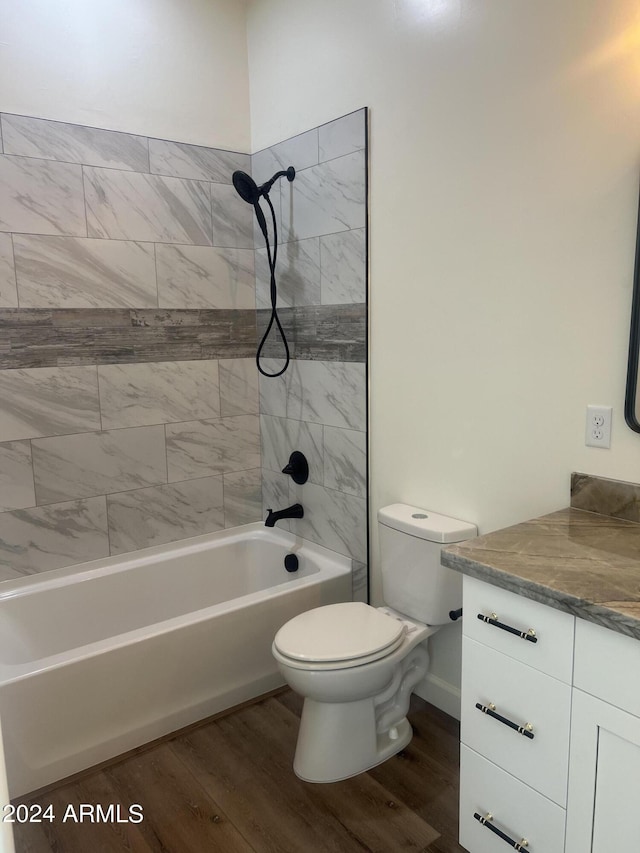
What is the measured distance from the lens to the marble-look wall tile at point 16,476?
96.5 inches

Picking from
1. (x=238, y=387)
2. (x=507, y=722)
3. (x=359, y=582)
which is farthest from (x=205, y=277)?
(x=507, y=722)

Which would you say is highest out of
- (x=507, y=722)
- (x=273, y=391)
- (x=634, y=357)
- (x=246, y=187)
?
(x=246, y=187)

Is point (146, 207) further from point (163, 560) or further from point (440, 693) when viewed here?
point (440, 693)

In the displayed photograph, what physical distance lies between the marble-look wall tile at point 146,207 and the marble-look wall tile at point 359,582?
1588 millimetres

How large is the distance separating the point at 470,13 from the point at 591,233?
82 cm

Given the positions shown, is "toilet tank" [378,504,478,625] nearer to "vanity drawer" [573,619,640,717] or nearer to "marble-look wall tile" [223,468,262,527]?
"vanity drawer" [573,619,640,717]

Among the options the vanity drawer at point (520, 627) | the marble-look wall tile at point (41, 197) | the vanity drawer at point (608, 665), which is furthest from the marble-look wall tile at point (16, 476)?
the vanity drawer at point (608, 665)

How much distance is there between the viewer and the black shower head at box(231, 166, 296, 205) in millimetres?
2709

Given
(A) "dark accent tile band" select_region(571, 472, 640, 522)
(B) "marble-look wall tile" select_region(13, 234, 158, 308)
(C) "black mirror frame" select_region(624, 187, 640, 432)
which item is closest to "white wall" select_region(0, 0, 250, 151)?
(B) "marble-look wall tile" select_region(13, 234, 158, 308)

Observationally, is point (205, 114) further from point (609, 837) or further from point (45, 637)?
point (609, 837)

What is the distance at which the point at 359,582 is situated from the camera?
2643mm

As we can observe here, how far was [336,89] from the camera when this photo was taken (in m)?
2.45

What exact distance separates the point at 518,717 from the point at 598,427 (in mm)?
784

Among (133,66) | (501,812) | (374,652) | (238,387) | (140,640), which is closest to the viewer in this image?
(501,812)
